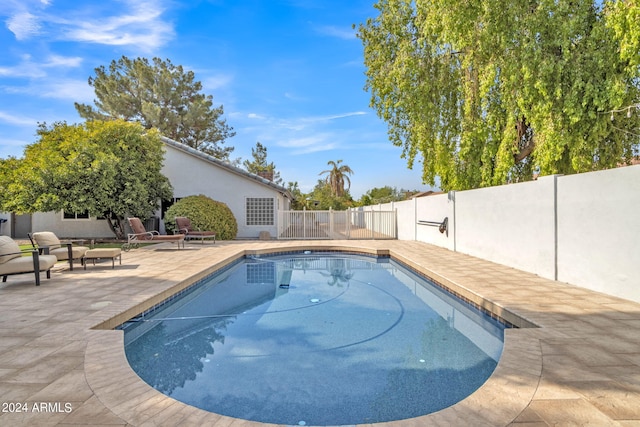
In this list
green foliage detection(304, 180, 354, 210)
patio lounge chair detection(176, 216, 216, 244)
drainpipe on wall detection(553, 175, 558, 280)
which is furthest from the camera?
green foliage detection(304, 180, 354, 210)

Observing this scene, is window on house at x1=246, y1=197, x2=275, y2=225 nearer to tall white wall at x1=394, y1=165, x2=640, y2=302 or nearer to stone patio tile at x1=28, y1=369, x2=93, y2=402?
tall white wall at x1=394, y1=165, x2=640, y2=302

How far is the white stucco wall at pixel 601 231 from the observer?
4883 millimetres

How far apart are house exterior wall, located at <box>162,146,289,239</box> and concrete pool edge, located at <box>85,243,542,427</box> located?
44.1 feet

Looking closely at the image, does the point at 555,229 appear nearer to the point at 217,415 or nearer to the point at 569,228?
the point at 569,228

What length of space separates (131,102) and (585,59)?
2869 cm

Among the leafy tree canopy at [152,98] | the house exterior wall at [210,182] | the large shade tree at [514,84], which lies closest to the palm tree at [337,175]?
the leafy tree canopy at [152,98]

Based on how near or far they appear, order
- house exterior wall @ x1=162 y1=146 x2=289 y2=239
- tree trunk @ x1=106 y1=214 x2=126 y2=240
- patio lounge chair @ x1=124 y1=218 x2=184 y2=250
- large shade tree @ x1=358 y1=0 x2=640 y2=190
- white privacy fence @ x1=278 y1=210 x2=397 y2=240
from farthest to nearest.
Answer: house exterior wall @ x1=162 y1=146 x2=289 y2=239 < white privacy fence @ x1=278 y1=210 x2=397 y2=240 < tree trunk @ x1=106 y1=214 x2=126 y2=240 < patio lounge chair @ x1=124 y1=218 x2=184 y2=250 < large shade tree @ x1=358 y1=0 x2=640 y2=190

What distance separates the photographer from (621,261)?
199 inches

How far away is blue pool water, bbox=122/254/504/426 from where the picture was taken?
10.00 ft

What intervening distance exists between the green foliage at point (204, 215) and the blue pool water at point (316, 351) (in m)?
7.93

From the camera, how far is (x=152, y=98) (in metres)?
Result: 26.8

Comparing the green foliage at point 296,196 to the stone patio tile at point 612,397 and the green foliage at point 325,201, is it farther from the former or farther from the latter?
the stone patio tile at point 612,397

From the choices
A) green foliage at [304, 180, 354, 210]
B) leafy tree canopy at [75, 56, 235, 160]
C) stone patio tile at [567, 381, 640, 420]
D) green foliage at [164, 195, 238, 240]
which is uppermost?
leafy tree canopy at [75, 56, 235, 160]

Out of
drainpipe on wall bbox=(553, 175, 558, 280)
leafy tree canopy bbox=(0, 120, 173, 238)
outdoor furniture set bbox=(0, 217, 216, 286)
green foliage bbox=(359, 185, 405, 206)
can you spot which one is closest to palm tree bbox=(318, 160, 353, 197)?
green foliage bbox=(359, 185, 405, 206)
